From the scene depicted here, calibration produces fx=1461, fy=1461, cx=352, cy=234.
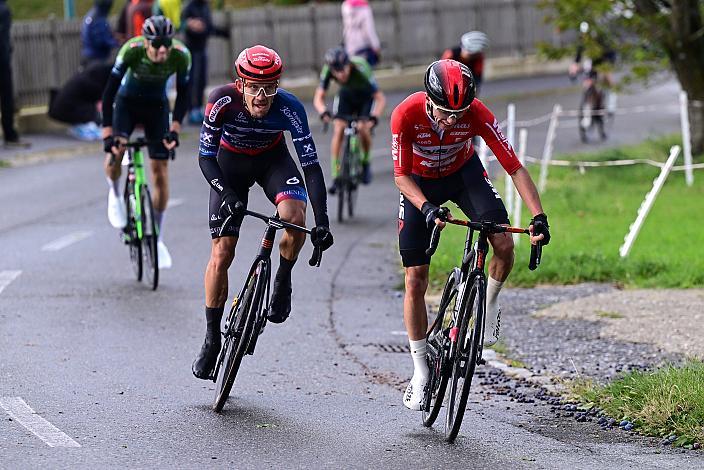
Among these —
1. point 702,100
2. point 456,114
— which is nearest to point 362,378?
point 456,114

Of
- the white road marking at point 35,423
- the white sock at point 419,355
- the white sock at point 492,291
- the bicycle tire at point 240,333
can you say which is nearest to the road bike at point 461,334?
the white sock at point 419,355

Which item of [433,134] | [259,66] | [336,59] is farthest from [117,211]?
[433,134]

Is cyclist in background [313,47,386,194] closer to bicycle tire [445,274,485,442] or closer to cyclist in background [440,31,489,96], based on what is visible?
cyclist in background [440,31,489,96]

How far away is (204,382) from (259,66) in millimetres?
2041

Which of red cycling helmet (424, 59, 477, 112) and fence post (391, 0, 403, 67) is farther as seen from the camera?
fence post (391, 0, 403, 67)

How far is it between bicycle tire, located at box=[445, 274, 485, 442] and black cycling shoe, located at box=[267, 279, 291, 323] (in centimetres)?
119

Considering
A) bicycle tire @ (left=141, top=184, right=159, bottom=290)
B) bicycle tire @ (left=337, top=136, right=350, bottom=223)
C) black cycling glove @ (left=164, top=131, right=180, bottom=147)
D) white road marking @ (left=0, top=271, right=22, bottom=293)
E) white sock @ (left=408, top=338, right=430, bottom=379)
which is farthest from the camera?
bicycle tire @ (left=337, top=136, right=350, bottom=223)

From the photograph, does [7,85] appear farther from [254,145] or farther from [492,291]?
[492,291]

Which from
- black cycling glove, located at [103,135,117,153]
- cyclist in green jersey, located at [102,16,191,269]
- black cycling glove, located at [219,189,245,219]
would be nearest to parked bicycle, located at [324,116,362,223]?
cyclist in green jersey, located at [102,16,191,269]

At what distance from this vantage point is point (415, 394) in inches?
307

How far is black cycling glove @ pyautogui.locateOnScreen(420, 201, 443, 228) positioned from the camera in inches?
284

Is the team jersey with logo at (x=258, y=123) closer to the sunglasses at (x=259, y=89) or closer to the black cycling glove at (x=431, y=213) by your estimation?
the sunglasses at (x=259, y=89)

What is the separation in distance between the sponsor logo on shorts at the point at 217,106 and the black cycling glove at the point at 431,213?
1.47 m

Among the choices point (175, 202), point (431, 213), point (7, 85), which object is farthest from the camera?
point (7, 85)
